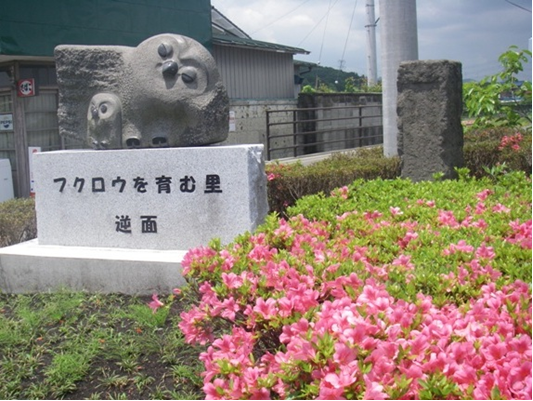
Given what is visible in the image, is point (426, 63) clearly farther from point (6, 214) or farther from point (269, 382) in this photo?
Answer: point (269, 382)

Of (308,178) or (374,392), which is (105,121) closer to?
(308,178)

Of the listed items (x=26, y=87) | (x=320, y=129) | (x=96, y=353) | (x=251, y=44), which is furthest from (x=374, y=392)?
(x=320, y=129)

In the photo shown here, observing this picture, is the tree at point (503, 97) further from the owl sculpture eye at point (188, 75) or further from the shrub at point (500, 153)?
the owl sculpture eye at point (188, 75)

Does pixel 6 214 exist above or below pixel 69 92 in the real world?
below

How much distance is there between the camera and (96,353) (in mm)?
3758

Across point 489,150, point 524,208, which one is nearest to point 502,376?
point 524,208

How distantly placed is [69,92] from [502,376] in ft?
16.5

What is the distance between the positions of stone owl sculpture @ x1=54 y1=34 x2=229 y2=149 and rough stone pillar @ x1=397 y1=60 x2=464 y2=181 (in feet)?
9.96

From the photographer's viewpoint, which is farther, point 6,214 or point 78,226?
point 6,214

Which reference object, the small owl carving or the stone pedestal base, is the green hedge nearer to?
the small owl carving

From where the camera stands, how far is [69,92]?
19.6 feet

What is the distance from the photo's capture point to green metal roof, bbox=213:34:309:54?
15566mm

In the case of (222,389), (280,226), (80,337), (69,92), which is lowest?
(80,337)

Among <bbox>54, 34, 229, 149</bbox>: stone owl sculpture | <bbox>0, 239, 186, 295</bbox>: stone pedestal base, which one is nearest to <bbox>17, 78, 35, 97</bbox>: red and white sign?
<bbox>54, 34, 229, 149</bbox>: stone owl sculpture
